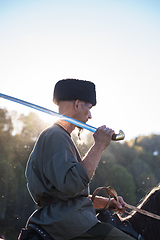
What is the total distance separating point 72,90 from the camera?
77.0 inches

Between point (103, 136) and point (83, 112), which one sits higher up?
point (83, 112)

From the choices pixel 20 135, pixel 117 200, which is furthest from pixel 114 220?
pixel 20 135

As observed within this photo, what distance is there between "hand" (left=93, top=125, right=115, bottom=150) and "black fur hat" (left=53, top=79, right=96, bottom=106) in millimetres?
392

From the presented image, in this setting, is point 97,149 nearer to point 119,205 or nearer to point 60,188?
point 60,188

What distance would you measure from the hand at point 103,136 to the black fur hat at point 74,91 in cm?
39

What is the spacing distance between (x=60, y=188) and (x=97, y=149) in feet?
1.36

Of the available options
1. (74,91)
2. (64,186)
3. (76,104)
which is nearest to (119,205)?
(64,186)

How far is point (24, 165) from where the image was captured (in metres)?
23.3

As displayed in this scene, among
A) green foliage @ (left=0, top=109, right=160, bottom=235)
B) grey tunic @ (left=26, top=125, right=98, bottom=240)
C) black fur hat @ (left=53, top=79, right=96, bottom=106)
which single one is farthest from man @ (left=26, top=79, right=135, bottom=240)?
green foliage @ (left=0, top=109, right=160, bottom=235)

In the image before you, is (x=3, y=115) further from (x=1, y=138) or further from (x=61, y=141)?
(x=61, y=141)

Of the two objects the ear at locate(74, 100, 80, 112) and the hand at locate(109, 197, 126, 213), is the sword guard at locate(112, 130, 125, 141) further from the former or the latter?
the hand at locate(109, 197, 126, 213)

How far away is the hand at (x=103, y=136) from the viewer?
166 centimetres

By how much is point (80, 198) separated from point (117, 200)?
71 centimetres

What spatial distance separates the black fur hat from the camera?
1.94 m
